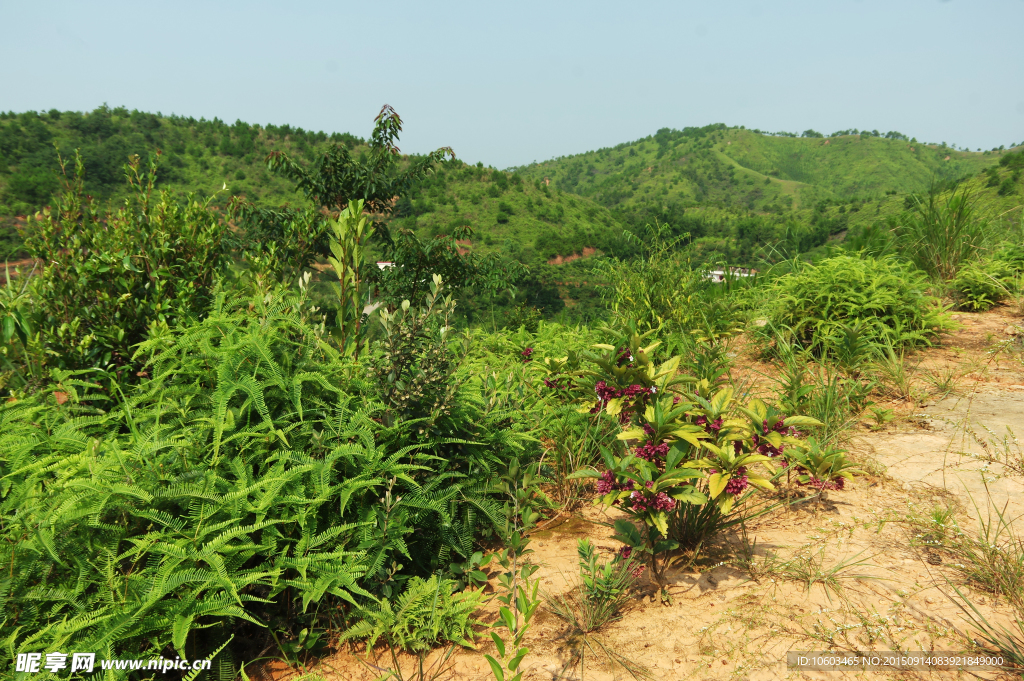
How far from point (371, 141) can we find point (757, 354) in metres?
5.47

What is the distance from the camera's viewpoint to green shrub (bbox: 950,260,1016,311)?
504cm

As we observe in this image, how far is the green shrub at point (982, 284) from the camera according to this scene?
16.5 ft

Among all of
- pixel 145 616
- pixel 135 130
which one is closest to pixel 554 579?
pixel 145 616

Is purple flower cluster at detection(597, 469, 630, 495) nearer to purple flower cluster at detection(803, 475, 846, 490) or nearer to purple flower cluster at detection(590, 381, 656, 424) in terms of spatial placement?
purple flower cluster at detection(590, 381, 656, 424)

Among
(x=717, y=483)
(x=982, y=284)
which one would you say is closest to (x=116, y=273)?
(x=717, y=483)

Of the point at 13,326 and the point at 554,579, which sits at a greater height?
the point at 13,326

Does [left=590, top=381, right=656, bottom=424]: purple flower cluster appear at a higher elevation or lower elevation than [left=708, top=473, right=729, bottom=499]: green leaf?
higher

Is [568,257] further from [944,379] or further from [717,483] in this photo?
[717,483]

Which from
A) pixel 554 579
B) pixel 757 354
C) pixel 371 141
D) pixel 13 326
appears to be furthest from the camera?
pixel 371 141

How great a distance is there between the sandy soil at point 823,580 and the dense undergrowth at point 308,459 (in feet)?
0.32

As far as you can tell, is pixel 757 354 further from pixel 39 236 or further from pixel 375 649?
pixel 39 236

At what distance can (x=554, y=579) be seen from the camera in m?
2.28

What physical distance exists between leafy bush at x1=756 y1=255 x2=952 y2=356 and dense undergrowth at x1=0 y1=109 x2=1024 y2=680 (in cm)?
23

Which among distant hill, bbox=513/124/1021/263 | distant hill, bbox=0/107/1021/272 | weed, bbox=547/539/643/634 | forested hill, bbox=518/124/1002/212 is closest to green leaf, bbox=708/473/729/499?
weed, bbox=547/539/643/634
